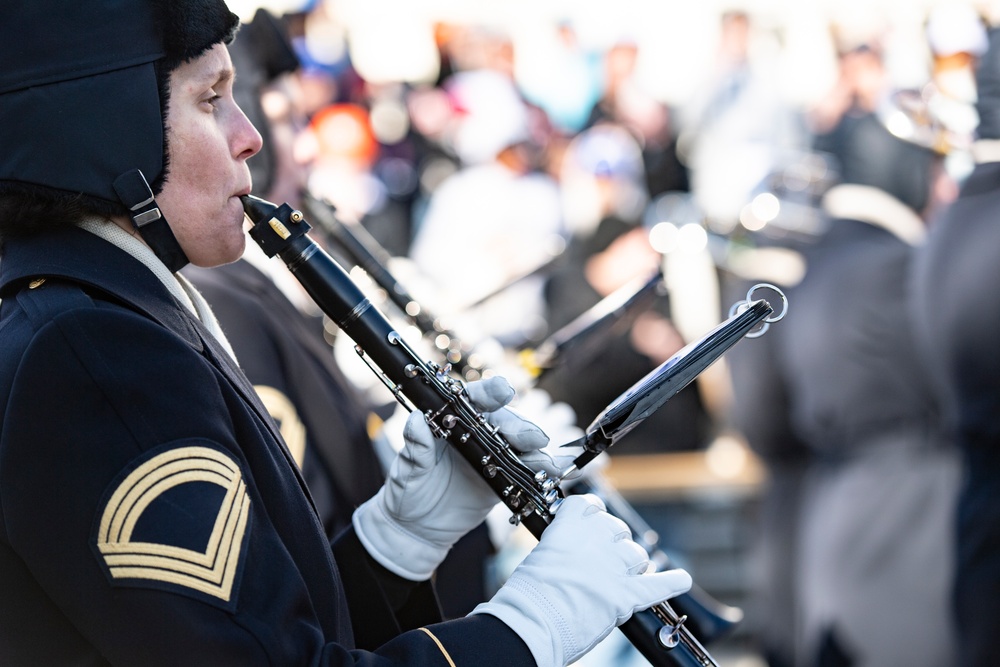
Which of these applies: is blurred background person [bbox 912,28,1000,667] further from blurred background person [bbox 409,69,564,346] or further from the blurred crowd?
blurred background person [bbox 409,69,564,346]

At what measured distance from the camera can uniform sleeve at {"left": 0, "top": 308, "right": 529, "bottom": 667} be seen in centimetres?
167

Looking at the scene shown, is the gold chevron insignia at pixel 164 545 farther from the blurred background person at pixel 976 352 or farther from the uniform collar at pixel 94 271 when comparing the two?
the blurred background person at pixel 976 352

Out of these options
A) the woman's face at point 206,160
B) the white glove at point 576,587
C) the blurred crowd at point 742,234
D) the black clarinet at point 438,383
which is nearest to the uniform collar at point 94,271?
the woman's face at point 206,160

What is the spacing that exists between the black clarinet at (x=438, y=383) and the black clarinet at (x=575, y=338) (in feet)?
3.74

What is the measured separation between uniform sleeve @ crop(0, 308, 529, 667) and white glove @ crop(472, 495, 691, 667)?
0.56ft

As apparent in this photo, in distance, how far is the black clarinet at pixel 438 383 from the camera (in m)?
2.18

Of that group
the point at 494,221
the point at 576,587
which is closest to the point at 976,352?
the point at 576,587

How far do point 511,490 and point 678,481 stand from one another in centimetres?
516

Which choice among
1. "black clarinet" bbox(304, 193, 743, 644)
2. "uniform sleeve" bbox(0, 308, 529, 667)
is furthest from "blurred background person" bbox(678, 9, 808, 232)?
"uniform sleeve" bbox(0, 308, 529, 667)

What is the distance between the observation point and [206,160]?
2.05 m

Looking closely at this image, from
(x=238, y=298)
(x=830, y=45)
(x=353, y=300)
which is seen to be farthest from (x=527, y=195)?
(x=353, y=300)

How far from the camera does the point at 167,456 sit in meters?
1.72

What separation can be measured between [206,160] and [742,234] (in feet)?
14.7

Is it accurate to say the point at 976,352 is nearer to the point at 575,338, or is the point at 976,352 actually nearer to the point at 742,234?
the point at 575,338
